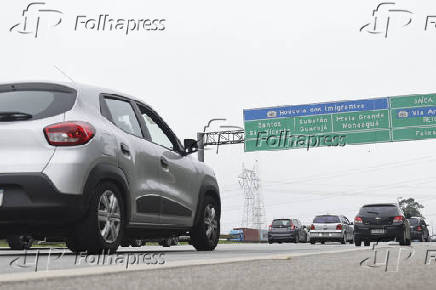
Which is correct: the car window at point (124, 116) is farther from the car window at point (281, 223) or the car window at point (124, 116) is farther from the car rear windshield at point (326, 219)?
the car window at point (281, 223)

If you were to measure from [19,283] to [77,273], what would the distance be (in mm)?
632

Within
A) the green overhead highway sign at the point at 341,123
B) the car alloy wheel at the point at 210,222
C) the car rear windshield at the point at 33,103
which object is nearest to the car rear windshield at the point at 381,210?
the car alloy wheel at the point at 210,222

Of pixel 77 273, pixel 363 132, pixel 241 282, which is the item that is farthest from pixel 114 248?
pixel 363 132

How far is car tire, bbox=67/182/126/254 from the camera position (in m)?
7.03

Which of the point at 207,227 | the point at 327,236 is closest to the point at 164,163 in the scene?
the point at 207,227

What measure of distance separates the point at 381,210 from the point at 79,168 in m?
15.2

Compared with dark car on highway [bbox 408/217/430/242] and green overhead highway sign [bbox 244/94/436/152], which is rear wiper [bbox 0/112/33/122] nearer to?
green overhead highway sign [bbox 244/94/436/152]

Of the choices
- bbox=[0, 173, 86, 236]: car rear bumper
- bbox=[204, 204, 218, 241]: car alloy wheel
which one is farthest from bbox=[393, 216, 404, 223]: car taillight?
bbox=[0, 173, 86, 236]: car rear bumper

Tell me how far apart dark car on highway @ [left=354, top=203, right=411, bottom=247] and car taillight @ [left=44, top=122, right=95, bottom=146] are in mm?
14754

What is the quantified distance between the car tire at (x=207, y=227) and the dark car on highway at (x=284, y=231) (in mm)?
26815

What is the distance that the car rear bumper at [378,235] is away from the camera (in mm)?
20156

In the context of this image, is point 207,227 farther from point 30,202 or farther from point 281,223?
point 281,223

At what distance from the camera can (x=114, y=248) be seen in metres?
7.49

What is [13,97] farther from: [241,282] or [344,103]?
[344,103]
